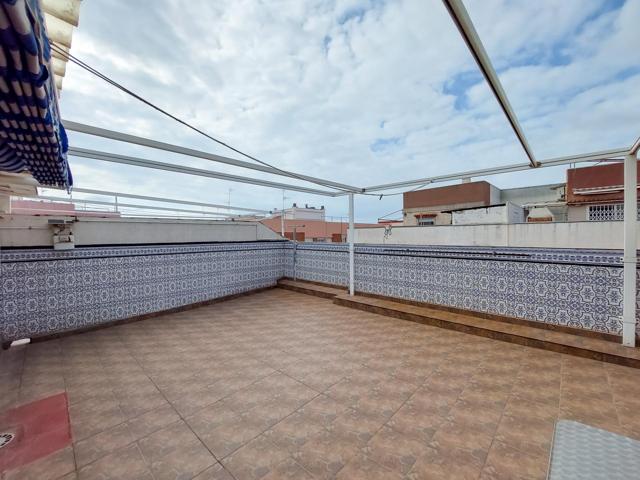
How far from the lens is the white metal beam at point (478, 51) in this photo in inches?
39.8

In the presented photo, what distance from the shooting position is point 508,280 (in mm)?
3465

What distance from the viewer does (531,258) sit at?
129 inches

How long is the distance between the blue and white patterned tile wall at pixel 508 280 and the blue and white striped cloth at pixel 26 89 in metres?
4.17

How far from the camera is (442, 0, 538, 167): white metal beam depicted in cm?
101

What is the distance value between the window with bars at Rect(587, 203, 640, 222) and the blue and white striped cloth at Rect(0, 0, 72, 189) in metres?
11.7

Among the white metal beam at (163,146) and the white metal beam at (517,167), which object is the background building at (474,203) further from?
the white metal beam at (163,146)

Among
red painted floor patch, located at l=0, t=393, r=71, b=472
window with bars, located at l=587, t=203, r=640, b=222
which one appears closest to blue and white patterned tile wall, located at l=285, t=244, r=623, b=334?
red painted floor patch, located at l=0, t=393, r=71, b=472

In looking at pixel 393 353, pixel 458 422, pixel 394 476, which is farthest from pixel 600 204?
pixel 394 476

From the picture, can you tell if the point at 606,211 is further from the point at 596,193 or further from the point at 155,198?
the point at 155,198

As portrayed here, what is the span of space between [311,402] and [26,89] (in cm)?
224

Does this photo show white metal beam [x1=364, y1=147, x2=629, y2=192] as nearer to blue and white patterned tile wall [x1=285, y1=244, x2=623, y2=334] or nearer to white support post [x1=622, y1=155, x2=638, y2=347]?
white support post [x1=622, y1=155, x2=638, y2=347]

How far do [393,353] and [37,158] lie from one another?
318cm

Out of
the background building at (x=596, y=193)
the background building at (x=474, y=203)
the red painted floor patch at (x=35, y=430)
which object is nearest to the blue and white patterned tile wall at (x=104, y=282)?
the red painted floor patch at (x=35, y=430)

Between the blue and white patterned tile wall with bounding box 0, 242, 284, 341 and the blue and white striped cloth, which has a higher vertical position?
the blue and white striped cloth
